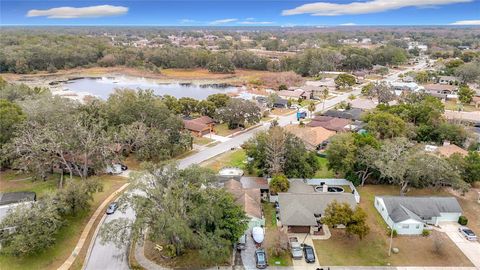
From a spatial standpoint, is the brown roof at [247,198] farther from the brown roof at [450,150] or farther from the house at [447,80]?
the house at [447,80]

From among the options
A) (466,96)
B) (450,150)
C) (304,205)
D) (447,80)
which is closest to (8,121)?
(304,205)

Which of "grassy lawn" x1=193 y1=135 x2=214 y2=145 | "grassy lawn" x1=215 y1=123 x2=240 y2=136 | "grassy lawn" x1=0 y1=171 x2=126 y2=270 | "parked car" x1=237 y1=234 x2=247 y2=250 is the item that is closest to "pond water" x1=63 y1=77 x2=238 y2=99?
"grassy lawn" x1=215 y1=123 x2=240 y2=136

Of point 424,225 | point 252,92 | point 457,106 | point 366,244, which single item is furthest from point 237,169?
point 457,106

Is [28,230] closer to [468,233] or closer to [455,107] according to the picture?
[468,233]

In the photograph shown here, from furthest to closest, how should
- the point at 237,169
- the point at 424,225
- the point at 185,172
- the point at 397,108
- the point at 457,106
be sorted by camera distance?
the point at 457,106
the point at 397,108
the point at 237,169
the point at 424,225
the point at 185,172

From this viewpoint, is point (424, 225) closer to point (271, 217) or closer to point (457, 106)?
point (271, 217)

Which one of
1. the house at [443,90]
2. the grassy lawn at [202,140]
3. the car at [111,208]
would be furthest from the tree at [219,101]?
the house at [443,90]
